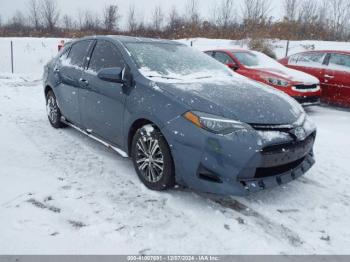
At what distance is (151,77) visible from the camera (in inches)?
140

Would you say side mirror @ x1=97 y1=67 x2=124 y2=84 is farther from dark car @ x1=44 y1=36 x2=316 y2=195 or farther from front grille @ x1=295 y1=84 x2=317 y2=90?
front grille @ x1=295 y1=84 x2=317 y2=90

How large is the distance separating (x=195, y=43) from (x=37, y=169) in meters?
19.8

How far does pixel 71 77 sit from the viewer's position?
479 cm

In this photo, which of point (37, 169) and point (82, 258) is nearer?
point (82, 258)

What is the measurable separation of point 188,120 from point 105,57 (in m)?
1.74

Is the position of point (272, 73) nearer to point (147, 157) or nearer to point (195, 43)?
point (147, 157)

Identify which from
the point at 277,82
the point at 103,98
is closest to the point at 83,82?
the point at 103,98

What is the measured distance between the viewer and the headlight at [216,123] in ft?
9.63

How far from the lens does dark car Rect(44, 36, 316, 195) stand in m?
2.94

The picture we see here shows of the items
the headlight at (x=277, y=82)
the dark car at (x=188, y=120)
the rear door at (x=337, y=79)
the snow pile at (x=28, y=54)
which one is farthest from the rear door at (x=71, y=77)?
the snow pile at (x=28, y=54)

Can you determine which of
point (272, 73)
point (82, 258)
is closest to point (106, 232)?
point (82, 258)

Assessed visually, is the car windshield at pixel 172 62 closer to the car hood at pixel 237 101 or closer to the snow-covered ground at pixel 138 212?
the car hood at pixel 237 101

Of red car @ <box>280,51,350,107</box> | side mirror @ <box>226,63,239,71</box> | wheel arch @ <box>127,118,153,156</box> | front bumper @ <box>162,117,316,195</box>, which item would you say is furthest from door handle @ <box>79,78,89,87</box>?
red car @ <box>280,51,350,107</box>

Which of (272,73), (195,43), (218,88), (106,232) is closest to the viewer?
(106,232)
